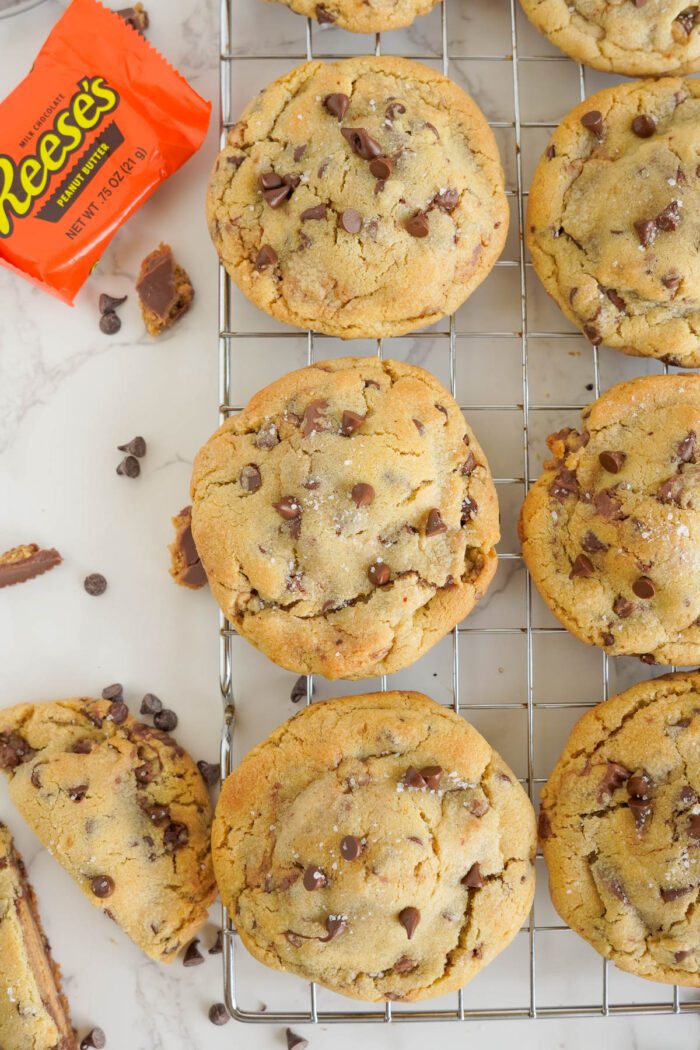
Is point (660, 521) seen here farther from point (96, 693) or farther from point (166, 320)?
point (96, 693)

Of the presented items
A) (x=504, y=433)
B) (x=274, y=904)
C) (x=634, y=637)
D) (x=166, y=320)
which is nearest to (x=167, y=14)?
(x=166, y=320)

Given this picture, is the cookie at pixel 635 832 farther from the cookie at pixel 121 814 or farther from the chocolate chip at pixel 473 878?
the cookie at pixel 121 814

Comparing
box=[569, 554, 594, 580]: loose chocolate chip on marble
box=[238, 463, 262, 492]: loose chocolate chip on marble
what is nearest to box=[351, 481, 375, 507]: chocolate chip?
box=[238, 463, 262, 492]: loose chocolate chip on marble

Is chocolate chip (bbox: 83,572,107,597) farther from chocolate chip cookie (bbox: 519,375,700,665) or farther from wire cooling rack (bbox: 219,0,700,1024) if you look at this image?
chocolate chip cookie (bbox: 519,375,700,665)

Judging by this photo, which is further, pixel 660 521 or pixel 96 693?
pixel 96 693

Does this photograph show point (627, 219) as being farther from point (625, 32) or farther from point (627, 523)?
point (627, 523)

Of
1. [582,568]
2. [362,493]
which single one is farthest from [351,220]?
[582,568]

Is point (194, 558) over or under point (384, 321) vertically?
under
